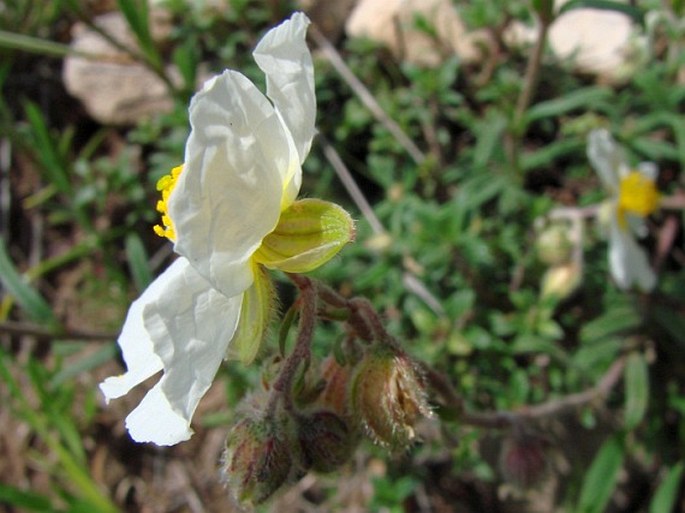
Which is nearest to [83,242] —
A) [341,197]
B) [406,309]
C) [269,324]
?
[341,197]

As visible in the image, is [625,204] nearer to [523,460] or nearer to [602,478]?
[602,478]

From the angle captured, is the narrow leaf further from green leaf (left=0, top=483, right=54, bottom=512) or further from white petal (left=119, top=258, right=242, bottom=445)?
green leaf (left=0, top=483, right=54, bottom=512)

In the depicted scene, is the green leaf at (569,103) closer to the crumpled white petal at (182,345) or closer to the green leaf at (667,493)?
the green leaf at (667,493)

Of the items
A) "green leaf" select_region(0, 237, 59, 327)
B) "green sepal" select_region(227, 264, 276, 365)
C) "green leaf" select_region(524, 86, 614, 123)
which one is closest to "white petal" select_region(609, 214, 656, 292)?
"green leaf" select_region(524, 86, 614, 123)

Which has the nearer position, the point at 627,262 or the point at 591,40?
the point at 627,262

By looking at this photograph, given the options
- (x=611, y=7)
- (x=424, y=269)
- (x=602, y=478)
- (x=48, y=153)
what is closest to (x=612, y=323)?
(x=602, y=478)

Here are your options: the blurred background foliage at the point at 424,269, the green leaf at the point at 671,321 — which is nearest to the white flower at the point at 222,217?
the blurred background foliage at the point at 424,269
